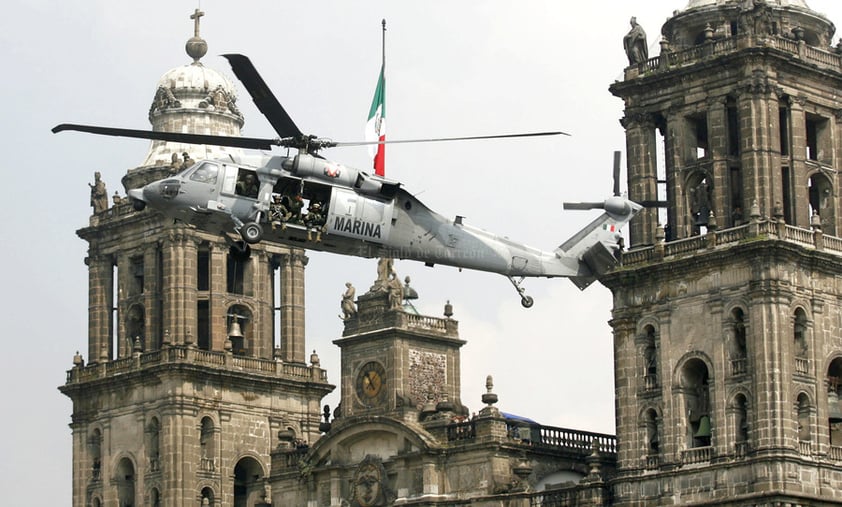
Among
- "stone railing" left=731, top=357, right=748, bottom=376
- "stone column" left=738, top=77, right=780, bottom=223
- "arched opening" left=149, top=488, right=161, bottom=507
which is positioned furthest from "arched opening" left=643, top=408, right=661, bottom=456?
"arched opening" left=149, top=488, right=161, bottom=507

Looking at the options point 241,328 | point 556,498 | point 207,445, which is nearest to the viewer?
point 556,498

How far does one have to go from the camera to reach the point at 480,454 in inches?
3819

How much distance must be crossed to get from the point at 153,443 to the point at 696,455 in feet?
99.8

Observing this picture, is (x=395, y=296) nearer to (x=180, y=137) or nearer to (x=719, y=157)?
(x=719, y=157)

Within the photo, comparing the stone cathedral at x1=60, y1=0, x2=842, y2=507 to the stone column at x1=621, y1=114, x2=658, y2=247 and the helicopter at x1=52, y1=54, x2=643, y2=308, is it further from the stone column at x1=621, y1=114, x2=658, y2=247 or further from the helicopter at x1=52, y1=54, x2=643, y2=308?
the helicopter at x1=52, y1=54, x2=643, y2=308

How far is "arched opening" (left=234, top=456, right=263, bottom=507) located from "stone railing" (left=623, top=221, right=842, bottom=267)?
2616 centimetres

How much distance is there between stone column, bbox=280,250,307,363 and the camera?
111 metres

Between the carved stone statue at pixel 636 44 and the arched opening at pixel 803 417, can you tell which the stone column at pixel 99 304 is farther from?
the arched opening at pixel 803 417

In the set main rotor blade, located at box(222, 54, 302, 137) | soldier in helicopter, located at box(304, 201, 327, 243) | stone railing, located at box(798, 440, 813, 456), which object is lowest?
stone railing, located at box(798, 440, 813, 456)

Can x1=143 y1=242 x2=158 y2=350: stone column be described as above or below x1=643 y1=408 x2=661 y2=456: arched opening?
above

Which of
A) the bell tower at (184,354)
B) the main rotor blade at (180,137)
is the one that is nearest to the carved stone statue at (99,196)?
the bell tower at (184,354)

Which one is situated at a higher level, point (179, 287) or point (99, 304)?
point (99, 304)

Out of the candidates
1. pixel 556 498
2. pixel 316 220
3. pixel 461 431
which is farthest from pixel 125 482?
pixel 316 220

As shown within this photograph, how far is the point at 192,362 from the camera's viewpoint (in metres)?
107
